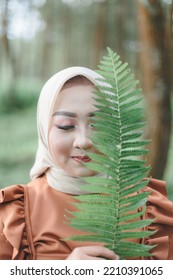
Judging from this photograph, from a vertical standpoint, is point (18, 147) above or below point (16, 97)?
below

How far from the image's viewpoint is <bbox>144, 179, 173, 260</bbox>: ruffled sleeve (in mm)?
1066

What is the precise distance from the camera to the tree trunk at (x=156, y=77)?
2510 millimetres

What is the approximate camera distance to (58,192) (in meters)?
1.12

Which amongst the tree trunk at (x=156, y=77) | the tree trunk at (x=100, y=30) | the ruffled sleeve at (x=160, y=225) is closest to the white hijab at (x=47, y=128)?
the ruffled sleeve at (x=160, y=225)

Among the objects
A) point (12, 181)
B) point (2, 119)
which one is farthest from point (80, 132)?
point (2, 119)

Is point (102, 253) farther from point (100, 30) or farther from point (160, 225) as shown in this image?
point (100, 30)

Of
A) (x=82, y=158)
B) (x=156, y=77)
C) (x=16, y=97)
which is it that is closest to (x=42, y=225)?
(x=82, y=158)

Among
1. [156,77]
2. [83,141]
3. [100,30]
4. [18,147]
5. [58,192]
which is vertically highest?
[100,30]

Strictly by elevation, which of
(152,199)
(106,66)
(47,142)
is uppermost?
(106,66)

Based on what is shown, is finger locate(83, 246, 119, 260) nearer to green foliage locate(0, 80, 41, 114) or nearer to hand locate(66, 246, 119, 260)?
hand locate(66, 246, 119, 260)

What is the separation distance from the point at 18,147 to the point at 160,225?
218 cm
